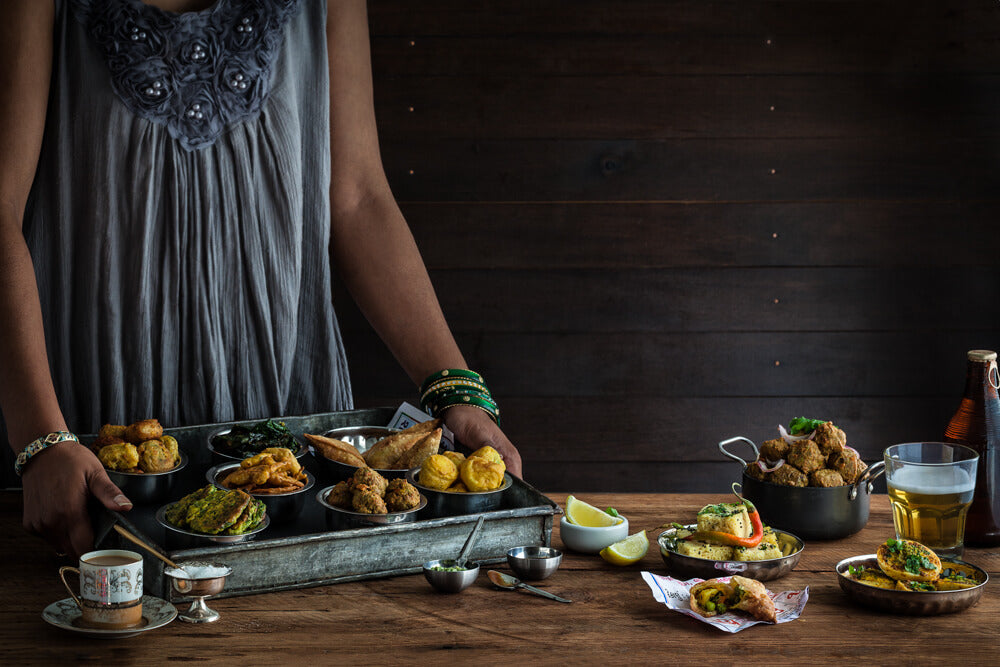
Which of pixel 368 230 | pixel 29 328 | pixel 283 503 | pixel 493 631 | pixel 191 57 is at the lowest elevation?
pixel 493 631

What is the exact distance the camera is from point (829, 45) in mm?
2900

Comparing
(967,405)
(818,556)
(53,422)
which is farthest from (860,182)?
(53,422)

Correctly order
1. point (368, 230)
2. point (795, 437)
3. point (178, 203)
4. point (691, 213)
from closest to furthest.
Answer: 1. point (795, 437)
2. point (178, 203)
3. point (368, 230)
4. point (691, 213)

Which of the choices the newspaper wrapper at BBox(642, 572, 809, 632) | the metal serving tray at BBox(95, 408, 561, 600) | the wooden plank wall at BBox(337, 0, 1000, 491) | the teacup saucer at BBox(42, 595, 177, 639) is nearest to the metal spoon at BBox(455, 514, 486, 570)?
the metal serving tray at BBox(95, 408, 561, 600)

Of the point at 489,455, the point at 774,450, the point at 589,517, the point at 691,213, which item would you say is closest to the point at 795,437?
the point at 774,450

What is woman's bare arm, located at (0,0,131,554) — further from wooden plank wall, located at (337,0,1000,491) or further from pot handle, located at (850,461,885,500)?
wooden plank wall, located at (337,0,1000,491)

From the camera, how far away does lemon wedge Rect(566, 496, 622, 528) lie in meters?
1.41

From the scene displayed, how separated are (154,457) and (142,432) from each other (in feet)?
0.24

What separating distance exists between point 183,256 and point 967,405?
131 centimetres

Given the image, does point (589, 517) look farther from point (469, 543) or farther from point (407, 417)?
point (407, 417)

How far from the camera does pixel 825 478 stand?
139 cm

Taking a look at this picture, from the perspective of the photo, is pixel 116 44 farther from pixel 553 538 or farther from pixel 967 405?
pixel 967 405

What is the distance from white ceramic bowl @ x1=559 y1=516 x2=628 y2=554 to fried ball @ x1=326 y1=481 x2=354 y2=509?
0.31m

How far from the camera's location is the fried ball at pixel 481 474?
1.34 metres
